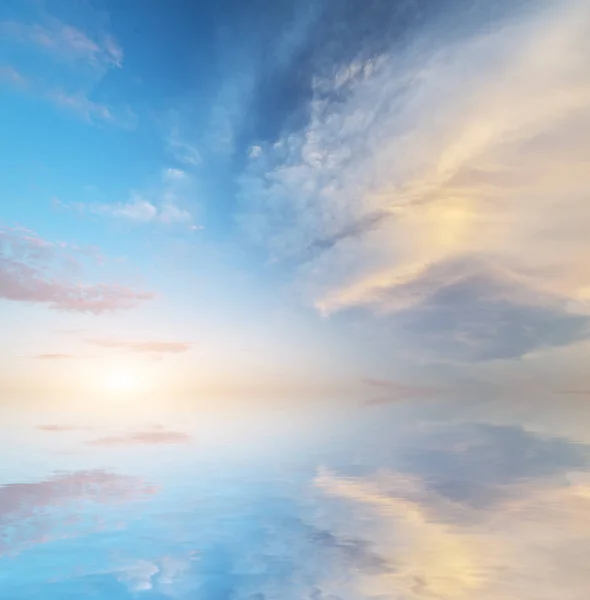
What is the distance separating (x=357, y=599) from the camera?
12.2 metres

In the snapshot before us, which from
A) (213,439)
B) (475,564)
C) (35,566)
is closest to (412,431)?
(213,439)

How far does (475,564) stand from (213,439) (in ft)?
121

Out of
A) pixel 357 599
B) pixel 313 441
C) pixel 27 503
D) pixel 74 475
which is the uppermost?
pixel 313 441

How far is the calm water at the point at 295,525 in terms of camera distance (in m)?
13.3

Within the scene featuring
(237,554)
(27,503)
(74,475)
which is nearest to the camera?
(237,554)

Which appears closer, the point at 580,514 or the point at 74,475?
the point at 580,514

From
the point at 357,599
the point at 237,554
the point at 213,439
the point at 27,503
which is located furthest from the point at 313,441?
the point at 357,599

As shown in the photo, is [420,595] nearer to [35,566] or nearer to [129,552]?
[129,552]

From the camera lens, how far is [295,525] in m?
18.1

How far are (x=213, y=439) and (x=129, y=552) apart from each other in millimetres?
33292

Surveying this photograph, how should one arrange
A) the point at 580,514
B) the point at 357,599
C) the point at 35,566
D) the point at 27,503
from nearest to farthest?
1. the point at 357,599
2. the point at 35,566
3. the point at 580,514
4. the point at 27,503

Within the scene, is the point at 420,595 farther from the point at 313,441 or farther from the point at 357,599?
the point at 313,441

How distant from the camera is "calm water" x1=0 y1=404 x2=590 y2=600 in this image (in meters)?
13.3

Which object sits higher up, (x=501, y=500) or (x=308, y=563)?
(x=501, y=500)
